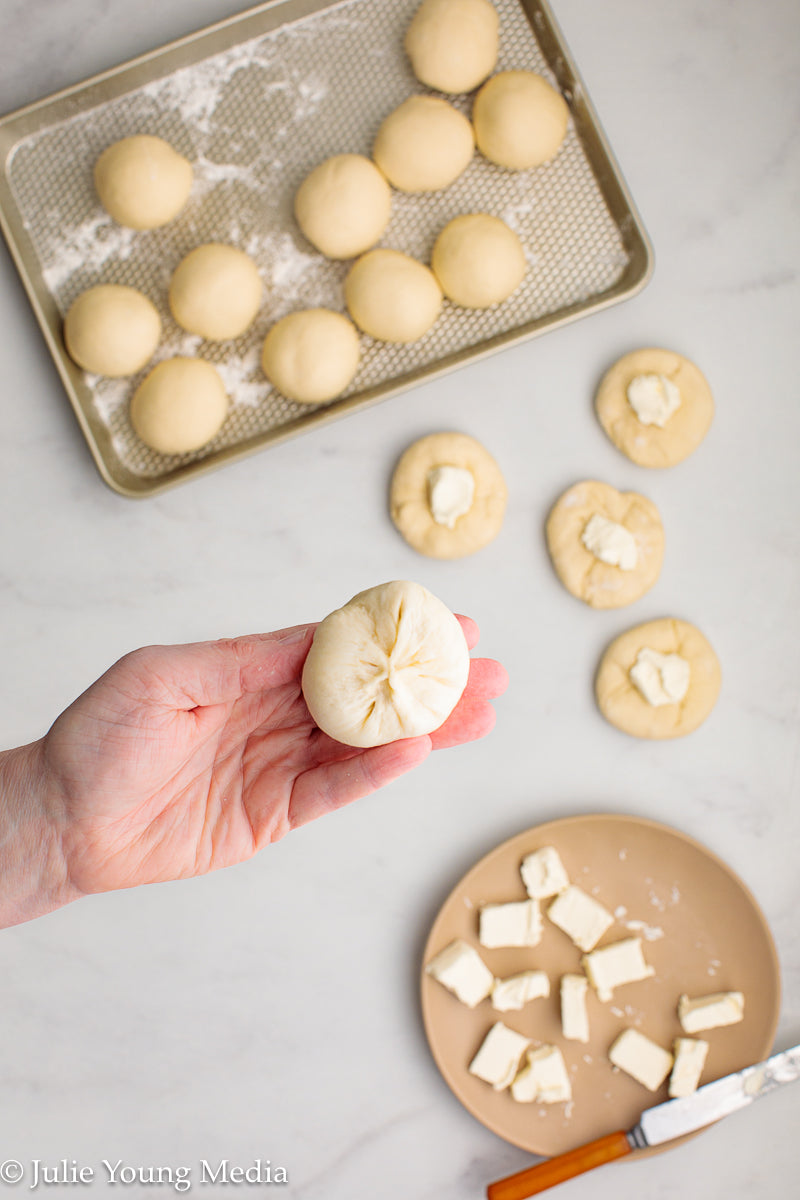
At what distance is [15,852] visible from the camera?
985 mm

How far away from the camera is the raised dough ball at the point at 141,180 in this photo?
1277 mm

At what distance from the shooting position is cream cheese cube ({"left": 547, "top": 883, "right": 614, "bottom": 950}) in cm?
135

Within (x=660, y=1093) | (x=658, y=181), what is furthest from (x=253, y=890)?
(x=658, y=181)

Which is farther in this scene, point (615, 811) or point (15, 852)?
point (615, 811)

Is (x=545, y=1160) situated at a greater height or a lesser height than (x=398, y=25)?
lesser

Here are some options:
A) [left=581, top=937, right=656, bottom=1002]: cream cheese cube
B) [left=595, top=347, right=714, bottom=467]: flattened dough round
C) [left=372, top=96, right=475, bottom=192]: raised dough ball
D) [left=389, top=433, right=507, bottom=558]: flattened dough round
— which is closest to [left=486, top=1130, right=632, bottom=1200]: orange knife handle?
[left=581, top=937, right=656, bottom=1002]: cream cheese cube

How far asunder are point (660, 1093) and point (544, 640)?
78 centimetres

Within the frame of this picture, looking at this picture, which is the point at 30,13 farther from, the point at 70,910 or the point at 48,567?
the point at 70,910

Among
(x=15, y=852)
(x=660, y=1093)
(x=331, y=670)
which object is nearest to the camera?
(x=331, y=670)

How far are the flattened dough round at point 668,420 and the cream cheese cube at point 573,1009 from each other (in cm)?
88

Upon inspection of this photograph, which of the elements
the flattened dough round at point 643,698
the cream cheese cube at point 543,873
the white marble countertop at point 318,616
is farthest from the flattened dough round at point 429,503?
the cream cheese cube at point 543,873

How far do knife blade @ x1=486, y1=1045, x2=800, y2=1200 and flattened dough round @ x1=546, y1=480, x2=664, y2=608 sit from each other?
0.80 meters

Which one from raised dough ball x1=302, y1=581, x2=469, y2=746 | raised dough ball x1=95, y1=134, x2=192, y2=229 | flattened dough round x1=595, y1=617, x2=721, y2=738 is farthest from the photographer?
flattened dough round x1=595, y1=617, x2=721, y2=738

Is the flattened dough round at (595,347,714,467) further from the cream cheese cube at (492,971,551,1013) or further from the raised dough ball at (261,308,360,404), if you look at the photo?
the cream cheese cube at (492,971,551,1013)
